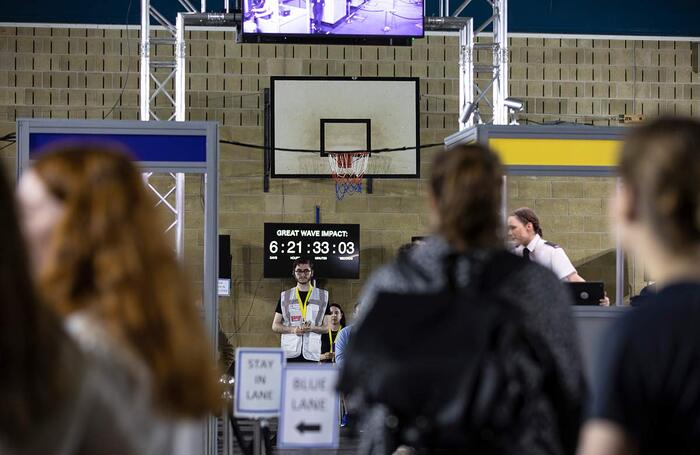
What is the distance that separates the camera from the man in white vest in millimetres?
11484

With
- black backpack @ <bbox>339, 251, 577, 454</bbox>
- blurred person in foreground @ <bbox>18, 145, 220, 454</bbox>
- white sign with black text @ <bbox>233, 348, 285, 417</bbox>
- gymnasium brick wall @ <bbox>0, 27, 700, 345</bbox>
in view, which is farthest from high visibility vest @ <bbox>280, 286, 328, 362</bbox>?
blurred person in foreground @ <bbox>18, 145, 220, 454</bbox>

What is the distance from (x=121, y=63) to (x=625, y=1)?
631 centimetres

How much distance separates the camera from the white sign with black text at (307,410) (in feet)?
17.8

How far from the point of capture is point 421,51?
14250 millimetres

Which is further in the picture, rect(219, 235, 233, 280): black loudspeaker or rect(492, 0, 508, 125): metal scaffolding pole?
rect(219, 235, 233, 280): black loudspeaker

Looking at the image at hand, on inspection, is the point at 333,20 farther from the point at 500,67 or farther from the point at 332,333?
the point at 332,333

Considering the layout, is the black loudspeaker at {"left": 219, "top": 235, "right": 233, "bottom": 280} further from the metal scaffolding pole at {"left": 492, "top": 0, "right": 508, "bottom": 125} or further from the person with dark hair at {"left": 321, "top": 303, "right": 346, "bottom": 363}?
the metal scaffolding pole at {"left": 492, "top": 0, "right": 508, "bottom": 125}

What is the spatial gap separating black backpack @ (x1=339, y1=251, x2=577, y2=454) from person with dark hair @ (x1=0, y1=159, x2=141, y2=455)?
3.35 feet

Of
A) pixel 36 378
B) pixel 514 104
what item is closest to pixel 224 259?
pixel 514 104

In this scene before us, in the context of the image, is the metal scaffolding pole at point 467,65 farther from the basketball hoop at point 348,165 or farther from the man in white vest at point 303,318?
the man in white vest at point 303,318

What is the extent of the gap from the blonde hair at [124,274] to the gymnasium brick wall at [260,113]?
12.2m

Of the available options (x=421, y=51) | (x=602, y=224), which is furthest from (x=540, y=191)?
(x=421, y=51)

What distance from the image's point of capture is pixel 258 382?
5742mm

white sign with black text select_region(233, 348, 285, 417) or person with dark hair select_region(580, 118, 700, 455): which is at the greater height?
person with dark hair select_region(580, 118, 700, 455)
